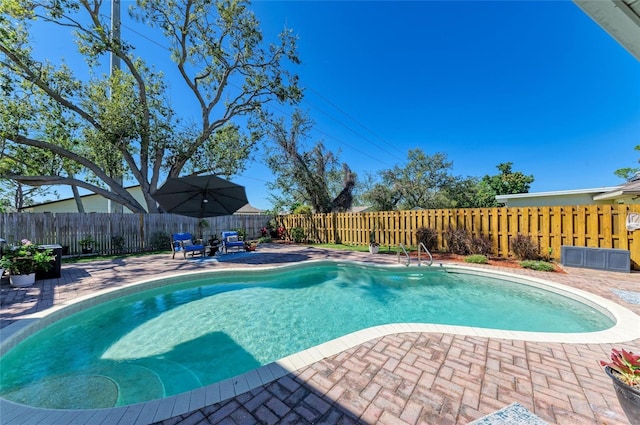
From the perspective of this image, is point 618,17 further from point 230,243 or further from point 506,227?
point 230,243

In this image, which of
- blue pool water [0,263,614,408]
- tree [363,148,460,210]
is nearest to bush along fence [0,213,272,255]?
blue pool water [0,263,614,408]

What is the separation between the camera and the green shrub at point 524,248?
777 cm

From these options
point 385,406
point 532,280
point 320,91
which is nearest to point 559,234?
point 532,280

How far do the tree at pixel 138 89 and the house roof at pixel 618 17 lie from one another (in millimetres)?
14348

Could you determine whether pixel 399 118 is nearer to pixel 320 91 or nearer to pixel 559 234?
pixel 320 91

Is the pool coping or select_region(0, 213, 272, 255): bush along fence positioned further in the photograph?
select_region(0, 213, 272, 255): bush along fence

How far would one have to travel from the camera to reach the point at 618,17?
169 cm

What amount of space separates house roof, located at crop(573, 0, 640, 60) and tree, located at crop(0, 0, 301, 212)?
565 inches

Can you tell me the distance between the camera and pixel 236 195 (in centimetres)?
943

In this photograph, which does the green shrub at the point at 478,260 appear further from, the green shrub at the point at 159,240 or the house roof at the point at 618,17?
the green shrub at the point at 159,240

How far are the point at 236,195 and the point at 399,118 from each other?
44.3 ft

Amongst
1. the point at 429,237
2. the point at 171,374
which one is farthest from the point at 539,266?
the point at 171,374

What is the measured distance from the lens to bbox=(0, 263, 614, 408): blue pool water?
2920mm

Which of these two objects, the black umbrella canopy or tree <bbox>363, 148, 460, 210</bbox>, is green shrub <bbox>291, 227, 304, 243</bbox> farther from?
tree <bbox>363, 148, 460, 210</bbox>
